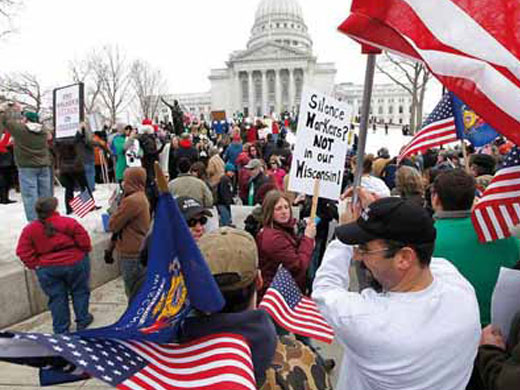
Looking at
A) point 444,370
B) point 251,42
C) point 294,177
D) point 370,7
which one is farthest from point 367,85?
point 251,42

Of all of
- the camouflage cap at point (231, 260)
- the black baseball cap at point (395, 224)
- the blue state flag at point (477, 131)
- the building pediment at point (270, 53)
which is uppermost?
the building pediment at point (270, 53)

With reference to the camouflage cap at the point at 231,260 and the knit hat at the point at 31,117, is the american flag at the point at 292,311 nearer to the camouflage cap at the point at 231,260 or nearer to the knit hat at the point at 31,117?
the camouflage cap at the point at 231,260

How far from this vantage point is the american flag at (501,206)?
231 centimetres

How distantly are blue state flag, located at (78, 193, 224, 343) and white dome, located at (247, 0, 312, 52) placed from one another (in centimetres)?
10248

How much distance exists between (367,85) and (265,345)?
1.50m

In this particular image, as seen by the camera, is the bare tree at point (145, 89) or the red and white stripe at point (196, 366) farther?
the bare tree at point (145, 89)

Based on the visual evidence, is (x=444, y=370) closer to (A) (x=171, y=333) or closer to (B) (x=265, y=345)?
(B) (x=265, y=345)

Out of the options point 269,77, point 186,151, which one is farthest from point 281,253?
point 269,77

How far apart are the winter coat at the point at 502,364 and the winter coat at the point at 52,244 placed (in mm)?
3184

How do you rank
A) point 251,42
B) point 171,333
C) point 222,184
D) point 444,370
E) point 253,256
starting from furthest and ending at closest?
point 251,42, point 222,184, point 253,256, point 444,370, point 171,333

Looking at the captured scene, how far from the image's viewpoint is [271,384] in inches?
55.2

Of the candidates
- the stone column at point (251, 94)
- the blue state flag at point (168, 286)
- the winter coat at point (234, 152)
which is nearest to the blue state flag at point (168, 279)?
the blue state flag at point (168, 286)

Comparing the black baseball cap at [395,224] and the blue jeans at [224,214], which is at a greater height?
the black baseball cap at [395,224]

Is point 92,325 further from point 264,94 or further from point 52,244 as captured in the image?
point 264,94
